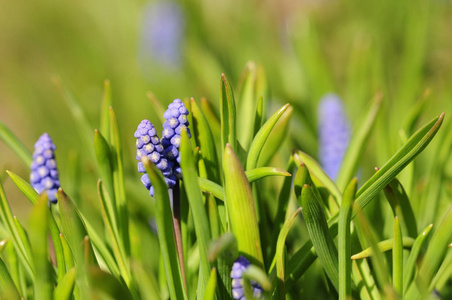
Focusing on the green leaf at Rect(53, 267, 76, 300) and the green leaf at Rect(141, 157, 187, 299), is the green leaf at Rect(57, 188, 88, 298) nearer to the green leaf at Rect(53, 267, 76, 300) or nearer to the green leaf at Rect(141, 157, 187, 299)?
the green leaf at Rect(53, 267, 76, 300)

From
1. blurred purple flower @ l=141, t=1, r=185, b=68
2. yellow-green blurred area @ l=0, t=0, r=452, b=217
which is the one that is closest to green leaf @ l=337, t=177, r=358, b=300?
yellow-green blurred area @ l=0, t=0, r=452, b=217

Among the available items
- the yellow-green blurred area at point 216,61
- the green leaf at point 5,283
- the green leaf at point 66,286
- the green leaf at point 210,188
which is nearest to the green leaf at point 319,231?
the green leaf at point 210,188

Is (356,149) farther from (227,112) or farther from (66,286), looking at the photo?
(66,286)

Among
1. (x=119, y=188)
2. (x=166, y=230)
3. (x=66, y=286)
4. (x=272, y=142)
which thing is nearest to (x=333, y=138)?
(x=272, y=142)

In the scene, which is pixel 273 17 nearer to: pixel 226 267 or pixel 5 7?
pixel 5 7

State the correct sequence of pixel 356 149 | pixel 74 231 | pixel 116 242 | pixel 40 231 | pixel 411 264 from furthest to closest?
pixel 356 149, pixel 116 242, pixel 411 264, pixel 74 231, pixel 40 231

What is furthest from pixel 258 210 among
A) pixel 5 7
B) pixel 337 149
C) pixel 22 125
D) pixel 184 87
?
pixel 5 7
